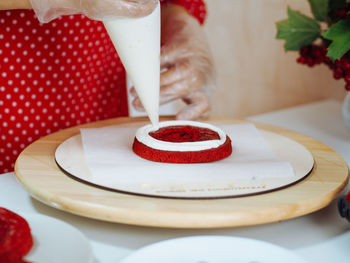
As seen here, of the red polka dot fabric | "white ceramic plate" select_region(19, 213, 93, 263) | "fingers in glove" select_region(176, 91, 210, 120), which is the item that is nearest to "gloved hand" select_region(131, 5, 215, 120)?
"fingers in glove" select_region(176, 91, 210, 120)

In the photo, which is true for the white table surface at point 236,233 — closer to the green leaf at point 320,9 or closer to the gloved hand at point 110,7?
the gloved hand at point 110,7

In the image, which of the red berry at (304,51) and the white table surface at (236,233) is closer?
the white table surface at (236,233)

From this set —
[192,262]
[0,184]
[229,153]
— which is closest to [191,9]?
[229,153]

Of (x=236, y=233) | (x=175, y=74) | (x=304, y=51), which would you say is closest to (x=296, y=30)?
(x=304, y=51)

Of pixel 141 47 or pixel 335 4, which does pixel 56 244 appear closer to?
pixel 141 47

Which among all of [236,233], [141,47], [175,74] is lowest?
[236,233]

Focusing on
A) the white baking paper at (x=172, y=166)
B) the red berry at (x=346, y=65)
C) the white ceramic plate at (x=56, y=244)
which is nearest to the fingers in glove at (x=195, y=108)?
the white baking paper at (x=172, y=166)

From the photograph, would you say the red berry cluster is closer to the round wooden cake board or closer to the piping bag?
the round wooden cake board

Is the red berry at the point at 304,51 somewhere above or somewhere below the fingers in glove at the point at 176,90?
above
